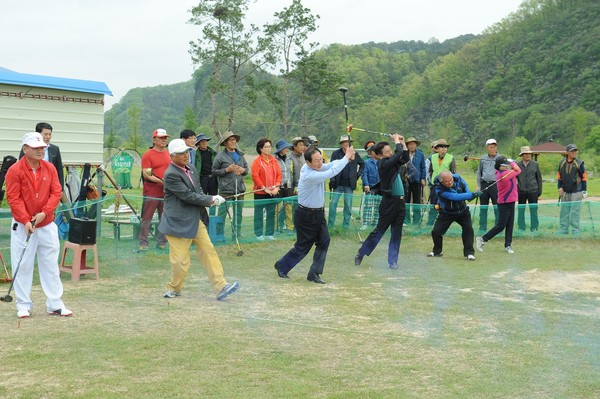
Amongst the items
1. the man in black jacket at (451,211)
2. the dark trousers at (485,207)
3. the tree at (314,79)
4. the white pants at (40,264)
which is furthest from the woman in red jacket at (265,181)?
the tree at (314,79)

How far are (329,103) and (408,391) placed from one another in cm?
3584

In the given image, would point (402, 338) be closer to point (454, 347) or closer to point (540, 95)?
point (454, 347)

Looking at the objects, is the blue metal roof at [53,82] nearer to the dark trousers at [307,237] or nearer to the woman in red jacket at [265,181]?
the woman in red jacket at [265,181]

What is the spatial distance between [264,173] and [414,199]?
3.89 m

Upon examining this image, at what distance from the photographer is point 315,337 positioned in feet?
23.0

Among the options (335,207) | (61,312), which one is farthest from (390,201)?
(61,312)

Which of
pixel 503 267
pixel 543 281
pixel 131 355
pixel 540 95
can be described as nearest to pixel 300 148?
pixel 503 267

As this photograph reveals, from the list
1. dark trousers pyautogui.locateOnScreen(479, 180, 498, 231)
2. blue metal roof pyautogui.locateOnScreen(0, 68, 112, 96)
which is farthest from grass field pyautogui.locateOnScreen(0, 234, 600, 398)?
blue metal roof pyautogui.locateOnScreen(0, 68, 112, 96)

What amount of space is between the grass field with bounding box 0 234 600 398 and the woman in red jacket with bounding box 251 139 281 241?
243cm

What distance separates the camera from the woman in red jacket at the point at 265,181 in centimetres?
1360

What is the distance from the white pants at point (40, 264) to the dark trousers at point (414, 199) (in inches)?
354

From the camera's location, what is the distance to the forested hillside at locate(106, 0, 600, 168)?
73.8 meters

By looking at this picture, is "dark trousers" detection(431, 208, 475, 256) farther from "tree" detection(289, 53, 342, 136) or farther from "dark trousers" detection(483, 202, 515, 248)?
"tree" detection(289, 53, 342, 136)

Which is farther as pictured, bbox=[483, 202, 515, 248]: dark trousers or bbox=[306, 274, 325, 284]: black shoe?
bbox=[483, 202, 515, 248]: dark trousers
